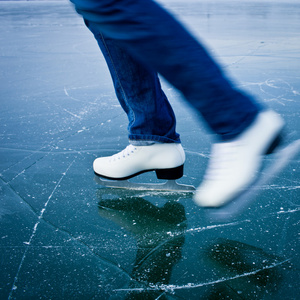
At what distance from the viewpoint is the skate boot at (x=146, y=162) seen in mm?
1188

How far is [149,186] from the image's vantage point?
49.9 inches

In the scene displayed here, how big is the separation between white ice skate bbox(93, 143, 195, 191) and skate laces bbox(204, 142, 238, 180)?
1.13ft

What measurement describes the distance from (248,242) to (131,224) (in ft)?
1.12

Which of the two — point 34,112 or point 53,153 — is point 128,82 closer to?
point 53,153

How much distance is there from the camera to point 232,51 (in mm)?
3492

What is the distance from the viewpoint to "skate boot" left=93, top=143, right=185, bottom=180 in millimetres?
1188

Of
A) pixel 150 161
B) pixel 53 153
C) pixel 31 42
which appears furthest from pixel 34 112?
pixel 31 42

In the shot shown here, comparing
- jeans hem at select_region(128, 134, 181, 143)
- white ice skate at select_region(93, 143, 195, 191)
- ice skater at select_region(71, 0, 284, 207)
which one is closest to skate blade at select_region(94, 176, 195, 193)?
white ice skate at select_region(93, 143, 195, 191)

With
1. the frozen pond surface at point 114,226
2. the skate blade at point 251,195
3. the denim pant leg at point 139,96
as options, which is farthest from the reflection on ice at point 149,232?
the denim pant leg at point 139,96

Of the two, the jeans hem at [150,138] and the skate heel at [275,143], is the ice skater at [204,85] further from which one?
the jeans hem at [150,138]

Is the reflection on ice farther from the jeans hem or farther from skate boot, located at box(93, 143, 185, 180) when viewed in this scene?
the jeans hem

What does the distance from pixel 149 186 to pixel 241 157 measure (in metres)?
0.53

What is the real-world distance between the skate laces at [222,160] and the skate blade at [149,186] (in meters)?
0.38

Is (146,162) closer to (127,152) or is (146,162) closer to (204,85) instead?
(127,152)
